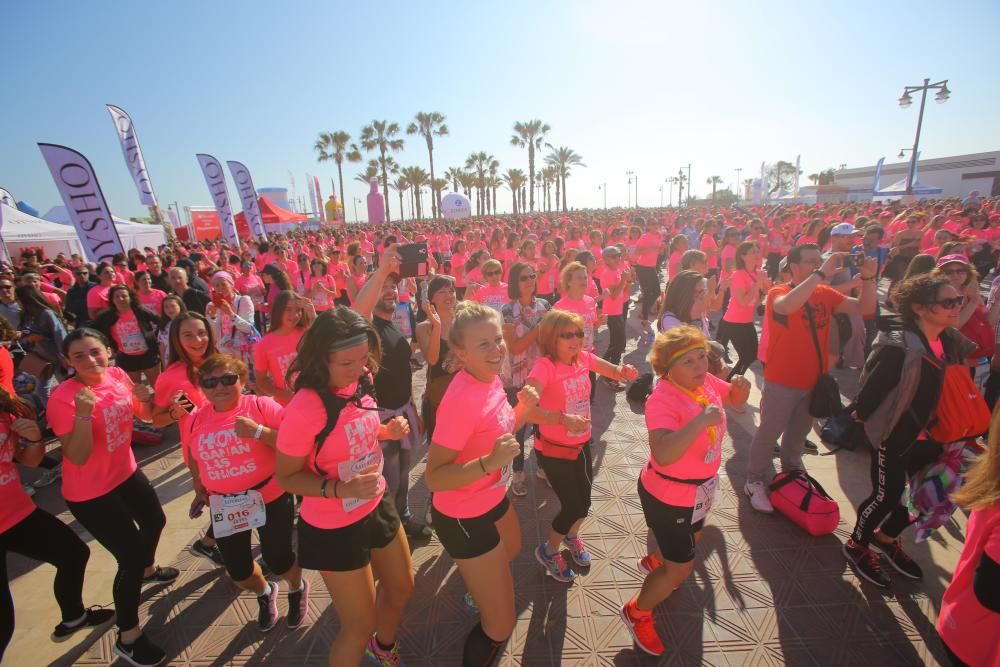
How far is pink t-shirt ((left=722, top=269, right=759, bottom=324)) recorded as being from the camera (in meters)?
4.97

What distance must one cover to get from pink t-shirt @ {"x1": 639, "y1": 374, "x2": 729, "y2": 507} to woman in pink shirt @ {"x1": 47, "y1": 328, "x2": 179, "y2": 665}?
3103 millimetres

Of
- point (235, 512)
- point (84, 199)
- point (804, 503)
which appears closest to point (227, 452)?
point (235, 512)

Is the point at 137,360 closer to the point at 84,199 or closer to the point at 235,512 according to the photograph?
the point at 235,512

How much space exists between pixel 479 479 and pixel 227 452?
4.91 ft

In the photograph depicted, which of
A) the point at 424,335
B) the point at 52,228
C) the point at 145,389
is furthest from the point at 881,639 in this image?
the point at 52,228

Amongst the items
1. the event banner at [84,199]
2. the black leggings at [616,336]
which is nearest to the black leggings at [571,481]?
the black leggings at [616,336]

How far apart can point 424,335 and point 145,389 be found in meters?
1.90

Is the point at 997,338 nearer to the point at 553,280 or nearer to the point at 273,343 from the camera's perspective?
the point at 553,280

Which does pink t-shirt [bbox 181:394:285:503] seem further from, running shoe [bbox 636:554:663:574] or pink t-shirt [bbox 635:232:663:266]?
pink t-shirt [bbox 635:232:663:266]

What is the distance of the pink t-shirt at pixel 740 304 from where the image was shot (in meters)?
4.97

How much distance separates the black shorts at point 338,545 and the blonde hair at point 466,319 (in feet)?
3.20

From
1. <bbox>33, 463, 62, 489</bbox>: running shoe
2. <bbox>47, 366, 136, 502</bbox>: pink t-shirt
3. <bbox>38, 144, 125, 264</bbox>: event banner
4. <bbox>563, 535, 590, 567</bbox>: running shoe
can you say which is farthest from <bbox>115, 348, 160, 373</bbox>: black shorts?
<bbox>38, 144, 125, 264</bbox>: event banner

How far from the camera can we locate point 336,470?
2059mm

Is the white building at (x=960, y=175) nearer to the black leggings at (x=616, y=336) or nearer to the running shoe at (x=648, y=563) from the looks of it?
the black leggings at (x=616, y=336)
